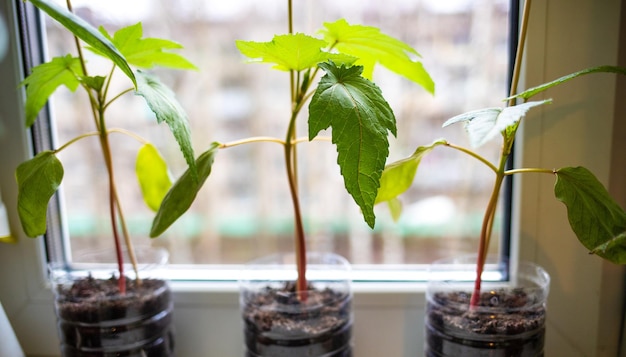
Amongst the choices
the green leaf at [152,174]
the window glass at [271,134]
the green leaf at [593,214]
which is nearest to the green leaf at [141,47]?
the green leaf at [152,174]

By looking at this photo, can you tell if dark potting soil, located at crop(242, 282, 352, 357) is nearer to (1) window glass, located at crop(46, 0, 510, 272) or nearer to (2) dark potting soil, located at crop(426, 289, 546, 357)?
(2) dark potting soil, located at crop(426, 289, 546, 357)

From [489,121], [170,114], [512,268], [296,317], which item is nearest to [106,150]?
[170,114]

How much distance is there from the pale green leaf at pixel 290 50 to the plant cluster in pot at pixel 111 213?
10cm

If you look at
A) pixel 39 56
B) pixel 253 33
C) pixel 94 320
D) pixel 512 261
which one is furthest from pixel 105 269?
pixel 512 261

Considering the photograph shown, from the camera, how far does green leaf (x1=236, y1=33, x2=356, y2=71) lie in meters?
0.45

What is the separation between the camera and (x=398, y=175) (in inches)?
21.5

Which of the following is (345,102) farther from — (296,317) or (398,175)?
(296,317)

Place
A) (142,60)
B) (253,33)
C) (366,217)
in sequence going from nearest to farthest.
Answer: (366,217)
(142,60)
(253,33)

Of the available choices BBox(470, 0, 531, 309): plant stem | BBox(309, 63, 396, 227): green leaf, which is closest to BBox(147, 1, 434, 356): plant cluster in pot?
BBox(309, 63, 396, 227): green leaf

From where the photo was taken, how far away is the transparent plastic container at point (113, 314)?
1.93ft

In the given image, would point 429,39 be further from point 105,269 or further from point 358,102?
point 105,269

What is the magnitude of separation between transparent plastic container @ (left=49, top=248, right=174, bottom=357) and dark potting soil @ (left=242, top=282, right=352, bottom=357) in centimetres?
12

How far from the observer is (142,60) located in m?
0.57

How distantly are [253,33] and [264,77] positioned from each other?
73 millimetres
